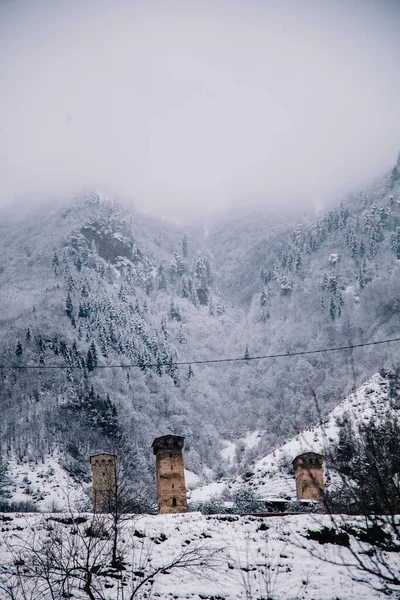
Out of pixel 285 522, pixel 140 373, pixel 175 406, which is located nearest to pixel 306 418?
pixel 175 406

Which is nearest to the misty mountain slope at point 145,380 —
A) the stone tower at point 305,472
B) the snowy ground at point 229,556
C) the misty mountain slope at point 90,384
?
the misty mountain slope at point 90,384

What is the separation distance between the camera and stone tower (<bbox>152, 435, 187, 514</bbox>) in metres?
33.7

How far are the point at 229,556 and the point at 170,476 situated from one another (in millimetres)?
18099

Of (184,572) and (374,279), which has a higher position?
(374,279)

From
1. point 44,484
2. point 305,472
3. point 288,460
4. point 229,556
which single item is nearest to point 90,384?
point 44,484

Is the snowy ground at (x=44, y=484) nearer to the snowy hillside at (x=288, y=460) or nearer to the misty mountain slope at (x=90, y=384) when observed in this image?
the misty mountain slope at (x=90, y=384)

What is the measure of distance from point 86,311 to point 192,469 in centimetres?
7303

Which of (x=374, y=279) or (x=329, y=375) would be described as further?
(x=374, y=279)

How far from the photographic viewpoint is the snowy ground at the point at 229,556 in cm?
1566

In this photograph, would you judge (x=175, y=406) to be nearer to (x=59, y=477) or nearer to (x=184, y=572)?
(x=59, y=477)

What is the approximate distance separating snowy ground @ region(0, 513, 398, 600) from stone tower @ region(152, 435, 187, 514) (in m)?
8.52

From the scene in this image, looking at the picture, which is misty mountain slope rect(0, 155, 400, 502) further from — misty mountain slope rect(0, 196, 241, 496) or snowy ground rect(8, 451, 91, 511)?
snowy ground rect(8, 451, 91, 511)

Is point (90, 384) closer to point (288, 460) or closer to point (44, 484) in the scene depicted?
point (44, 484)

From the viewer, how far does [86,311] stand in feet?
568
